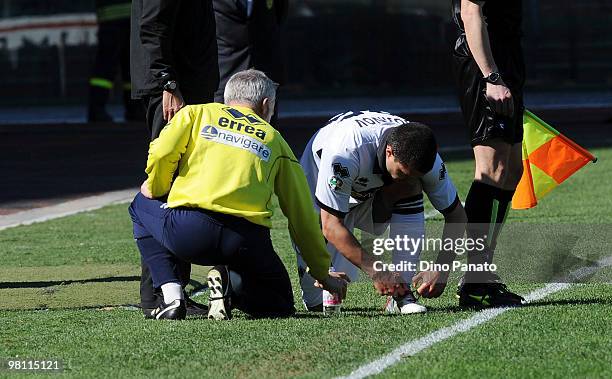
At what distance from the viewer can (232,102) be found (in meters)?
6.39

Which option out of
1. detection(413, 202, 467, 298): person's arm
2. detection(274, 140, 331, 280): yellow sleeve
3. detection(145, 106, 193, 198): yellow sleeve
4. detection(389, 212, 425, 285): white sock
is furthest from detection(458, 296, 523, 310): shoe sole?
detection(145, 106, 193, 198): yellow sleeve

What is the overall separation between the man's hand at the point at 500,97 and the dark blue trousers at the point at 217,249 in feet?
4.02

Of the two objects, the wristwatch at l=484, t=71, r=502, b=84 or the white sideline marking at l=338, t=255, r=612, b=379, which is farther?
the wristwatch at l=484, t=71, r=502, b=84

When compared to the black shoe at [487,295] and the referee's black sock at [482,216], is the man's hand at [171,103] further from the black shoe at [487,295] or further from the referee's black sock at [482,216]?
the black shoe at [487,295]

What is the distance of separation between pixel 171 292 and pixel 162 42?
1.21m

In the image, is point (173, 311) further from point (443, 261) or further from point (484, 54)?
point (484, 54)

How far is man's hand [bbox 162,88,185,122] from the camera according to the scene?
656 centimetres

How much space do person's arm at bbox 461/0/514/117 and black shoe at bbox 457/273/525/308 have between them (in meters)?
0.84

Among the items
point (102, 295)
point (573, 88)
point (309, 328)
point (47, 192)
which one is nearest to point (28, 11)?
point (573, 88)

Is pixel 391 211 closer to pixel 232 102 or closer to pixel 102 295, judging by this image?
pixel 232 102

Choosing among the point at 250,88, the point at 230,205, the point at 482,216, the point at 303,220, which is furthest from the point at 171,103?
the point at 482,216

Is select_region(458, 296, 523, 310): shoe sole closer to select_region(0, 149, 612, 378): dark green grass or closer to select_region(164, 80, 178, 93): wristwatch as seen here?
select_region(0, 149, 612, 378): dark green grass

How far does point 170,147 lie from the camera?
611 centimetres

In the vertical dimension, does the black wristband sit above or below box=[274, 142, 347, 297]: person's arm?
below
